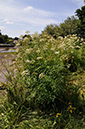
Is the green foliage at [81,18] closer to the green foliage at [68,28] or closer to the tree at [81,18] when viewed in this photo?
the tree at [81,18]

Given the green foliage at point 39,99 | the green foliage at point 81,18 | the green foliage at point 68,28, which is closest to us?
the green foliage at point 39,99

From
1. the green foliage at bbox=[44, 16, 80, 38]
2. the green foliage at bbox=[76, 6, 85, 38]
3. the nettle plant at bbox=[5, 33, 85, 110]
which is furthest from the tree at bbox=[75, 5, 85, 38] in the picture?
the nettle plant at bbox=[5, 33, 85, 110]

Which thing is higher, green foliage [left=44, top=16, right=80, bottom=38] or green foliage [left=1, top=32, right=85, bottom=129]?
green foliage [left=44, top=16, right=80, bottom=38]

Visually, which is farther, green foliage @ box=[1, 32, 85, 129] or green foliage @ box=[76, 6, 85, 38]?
green foliage @ box=[76, 6, 85, 38]

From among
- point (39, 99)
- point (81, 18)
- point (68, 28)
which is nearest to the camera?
point (39, 99)

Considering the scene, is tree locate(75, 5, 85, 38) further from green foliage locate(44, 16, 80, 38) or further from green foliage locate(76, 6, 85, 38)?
green foliage locate(44, 16, 80, 38)

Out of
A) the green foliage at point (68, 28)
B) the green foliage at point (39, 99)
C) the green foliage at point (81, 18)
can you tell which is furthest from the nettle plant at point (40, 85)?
the green foliage at point (81, 18)

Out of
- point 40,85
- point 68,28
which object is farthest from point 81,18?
point 40,85

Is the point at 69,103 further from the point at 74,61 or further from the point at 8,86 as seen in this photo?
the point at 74,61

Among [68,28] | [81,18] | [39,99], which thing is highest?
[81,18]

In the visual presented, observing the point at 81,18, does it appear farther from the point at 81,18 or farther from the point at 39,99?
the point at 39,99

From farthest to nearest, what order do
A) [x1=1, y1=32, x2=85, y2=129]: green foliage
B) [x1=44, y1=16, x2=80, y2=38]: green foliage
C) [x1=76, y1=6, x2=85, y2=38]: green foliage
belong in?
[x1=76, y1=6, x2=85, y2=38]: green foliage → [x1=44, y1=16, x2=80, y2=38]: green foliage → [x1=1, y1=32, x2=85, y2=129]: green foliage

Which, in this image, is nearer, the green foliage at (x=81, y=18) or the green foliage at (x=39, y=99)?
the green foliage at (x=39, y=99)

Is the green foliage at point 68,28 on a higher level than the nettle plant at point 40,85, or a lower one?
higher
